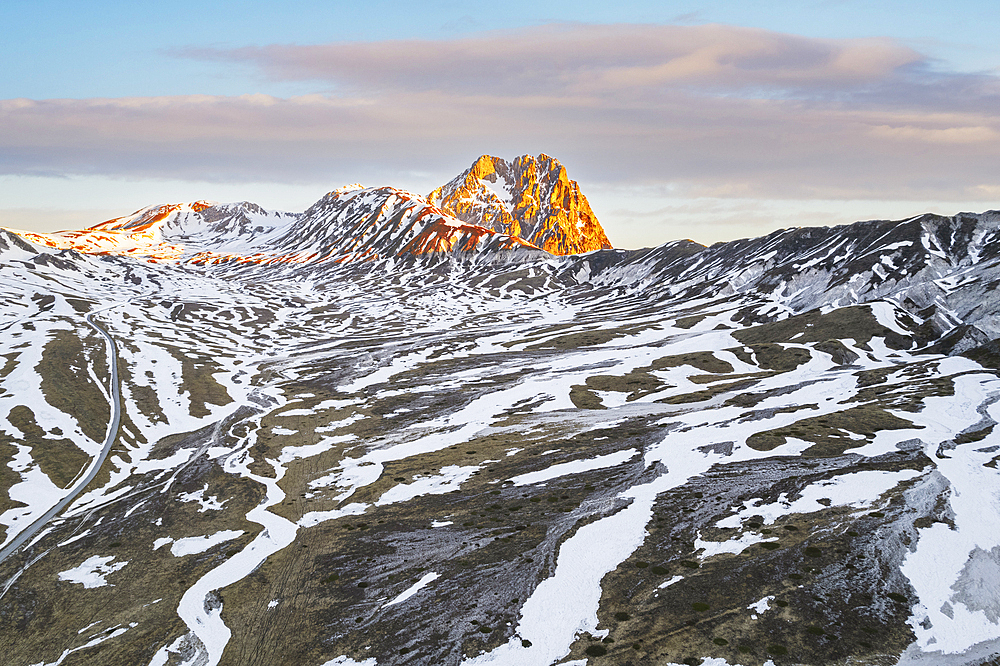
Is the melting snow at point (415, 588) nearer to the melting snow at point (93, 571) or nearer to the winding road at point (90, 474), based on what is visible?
the melting snow at point (93, 571)

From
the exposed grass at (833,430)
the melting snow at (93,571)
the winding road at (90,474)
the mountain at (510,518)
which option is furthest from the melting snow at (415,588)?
the exposed grass at (833,430)

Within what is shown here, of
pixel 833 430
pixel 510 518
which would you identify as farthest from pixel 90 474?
pixel 833 430

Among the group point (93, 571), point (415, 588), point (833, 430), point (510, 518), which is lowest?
point (833, 430)

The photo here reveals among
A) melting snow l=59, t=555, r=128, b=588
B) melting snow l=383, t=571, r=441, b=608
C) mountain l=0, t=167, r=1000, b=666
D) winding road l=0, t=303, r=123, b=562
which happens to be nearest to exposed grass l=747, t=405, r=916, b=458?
mountain l=0, t=167, r=1000, b=666

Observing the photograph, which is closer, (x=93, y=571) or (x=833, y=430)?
(x=93, y=571)

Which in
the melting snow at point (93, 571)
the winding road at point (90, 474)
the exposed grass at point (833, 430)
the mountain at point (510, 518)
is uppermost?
the winding road at point (90, 474)

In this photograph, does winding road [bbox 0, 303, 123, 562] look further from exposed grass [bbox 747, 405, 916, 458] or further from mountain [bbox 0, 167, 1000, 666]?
exposed grass [bbox 747, 405, 916, 458]

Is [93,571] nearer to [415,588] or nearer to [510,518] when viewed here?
[415,588]

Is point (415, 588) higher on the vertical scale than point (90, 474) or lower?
lower

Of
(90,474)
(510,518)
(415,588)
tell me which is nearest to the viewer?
(415,588)

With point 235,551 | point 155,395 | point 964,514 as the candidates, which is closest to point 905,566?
point 964,514

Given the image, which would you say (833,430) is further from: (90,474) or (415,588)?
(90,474)

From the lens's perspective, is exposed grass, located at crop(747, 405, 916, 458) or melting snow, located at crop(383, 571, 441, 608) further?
exposed grass, located at crop(747, 405, 916, 458)

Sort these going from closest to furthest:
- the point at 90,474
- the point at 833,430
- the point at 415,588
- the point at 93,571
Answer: the point at 415,588
the point at 93,571
the point at 90,474
the point at 833,430
